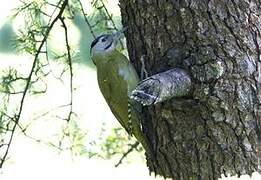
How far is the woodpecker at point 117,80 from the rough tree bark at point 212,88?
0.39 meters

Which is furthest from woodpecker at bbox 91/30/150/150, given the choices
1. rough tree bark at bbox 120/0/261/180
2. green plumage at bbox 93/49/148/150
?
rough tree bark at bbox 120/0/261/180

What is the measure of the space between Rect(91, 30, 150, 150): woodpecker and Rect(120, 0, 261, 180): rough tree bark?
1.29 feet

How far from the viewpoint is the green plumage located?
10.3 ft

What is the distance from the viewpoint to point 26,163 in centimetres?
563

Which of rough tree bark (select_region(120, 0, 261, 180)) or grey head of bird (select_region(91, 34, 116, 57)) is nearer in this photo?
rough tree bark (select_region(120, 0, 261, 180))

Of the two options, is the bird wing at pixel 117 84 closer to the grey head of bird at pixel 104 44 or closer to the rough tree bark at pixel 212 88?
the grey head of bird at pixel 104 44

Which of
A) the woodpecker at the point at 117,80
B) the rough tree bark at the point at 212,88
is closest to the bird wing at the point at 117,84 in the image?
the woodpecker at the point at 117,80

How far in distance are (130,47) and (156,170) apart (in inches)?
18.4

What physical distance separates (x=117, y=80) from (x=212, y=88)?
1.05 metres

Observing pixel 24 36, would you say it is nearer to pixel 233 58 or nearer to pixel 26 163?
pixel 233 58

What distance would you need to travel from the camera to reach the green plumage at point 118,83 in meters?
3.13

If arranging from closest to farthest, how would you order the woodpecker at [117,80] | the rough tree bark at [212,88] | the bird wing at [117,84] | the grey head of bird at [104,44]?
1. the rough tree bark at [212,88]
2. the woodpecker at [117,80]
3. the bird wing at [117,84]
4. the grey head of bird at [104,44]

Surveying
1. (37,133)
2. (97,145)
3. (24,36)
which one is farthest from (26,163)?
(24,36)

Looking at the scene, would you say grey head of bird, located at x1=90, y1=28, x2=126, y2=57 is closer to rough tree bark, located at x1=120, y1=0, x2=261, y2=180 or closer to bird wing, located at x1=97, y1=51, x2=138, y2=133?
bird wing, located at x1=97, y1=51, x2=138, y2=133
